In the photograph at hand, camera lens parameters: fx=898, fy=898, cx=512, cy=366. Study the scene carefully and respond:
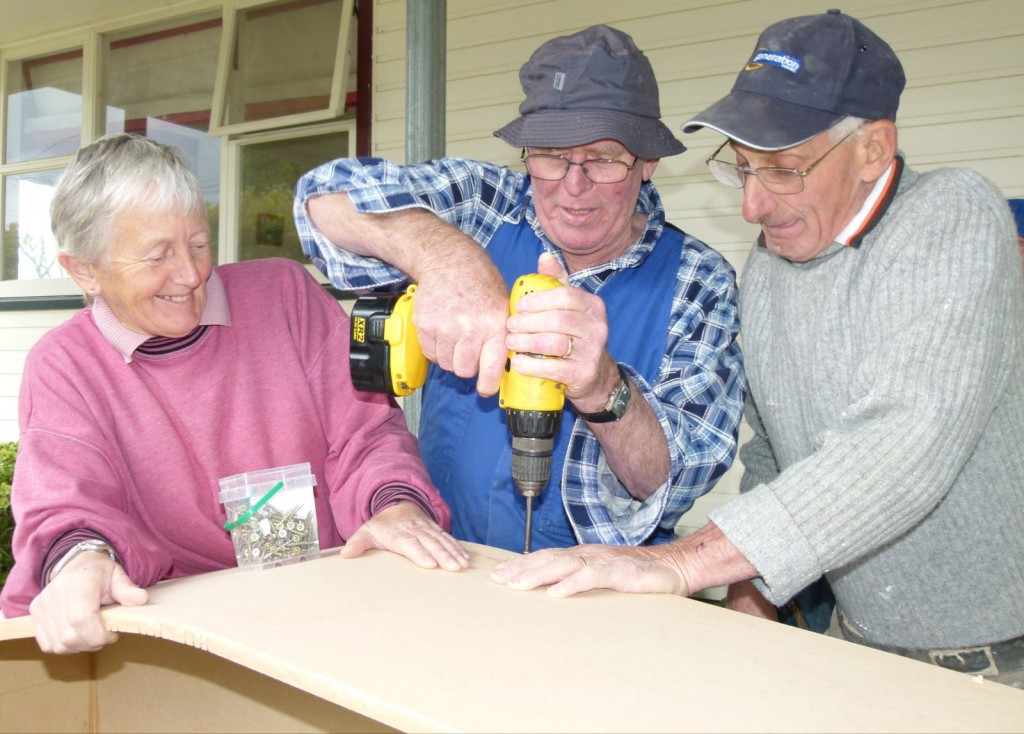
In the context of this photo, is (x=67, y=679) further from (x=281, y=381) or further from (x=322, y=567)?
(x=281, y=381)

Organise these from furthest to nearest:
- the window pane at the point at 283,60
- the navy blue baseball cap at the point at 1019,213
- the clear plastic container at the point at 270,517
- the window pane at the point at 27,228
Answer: the window pane at the point at 27,228 → the window pane at the point at 283,60 → the navy blue baseball cap at the point at 1019,213 → the clear plastic container at the point at 270,517

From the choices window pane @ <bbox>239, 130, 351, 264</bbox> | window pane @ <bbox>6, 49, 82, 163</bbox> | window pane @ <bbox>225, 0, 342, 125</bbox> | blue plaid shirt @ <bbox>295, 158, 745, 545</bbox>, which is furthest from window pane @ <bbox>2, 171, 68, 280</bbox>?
blue plaid shirt @ <bbox>295, 158, 745, 545</bbox>

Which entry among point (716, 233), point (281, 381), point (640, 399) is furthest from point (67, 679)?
point (716, 233)

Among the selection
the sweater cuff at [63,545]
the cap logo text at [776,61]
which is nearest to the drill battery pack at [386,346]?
the sweater cuff at [63,545]

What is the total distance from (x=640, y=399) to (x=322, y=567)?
0.78 m

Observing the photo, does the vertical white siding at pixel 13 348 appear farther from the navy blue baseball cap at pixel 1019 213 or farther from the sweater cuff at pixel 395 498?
the navy blue baseball cap at pixel 1019 213

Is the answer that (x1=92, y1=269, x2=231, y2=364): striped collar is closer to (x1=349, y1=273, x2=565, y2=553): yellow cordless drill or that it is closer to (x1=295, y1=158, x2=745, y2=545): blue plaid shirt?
(x1=295, y1=158, x2=745, y2=545): blue plaid shirt

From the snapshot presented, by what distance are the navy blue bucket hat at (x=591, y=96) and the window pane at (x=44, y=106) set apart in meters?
7.19

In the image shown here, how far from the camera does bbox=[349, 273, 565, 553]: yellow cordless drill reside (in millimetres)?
1795

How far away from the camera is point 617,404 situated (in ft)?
6.40

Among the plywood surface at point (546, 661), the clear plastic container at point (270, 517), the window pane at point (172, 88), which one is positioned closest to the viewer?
the plywood surface at point (546, 661)

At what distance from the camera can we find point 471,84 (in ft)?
18.9

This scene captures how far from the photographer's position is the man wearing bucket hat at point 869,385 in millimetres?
1611

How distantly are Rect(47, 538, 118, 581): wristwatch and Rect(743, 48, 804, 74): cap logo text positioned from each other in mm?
1655
